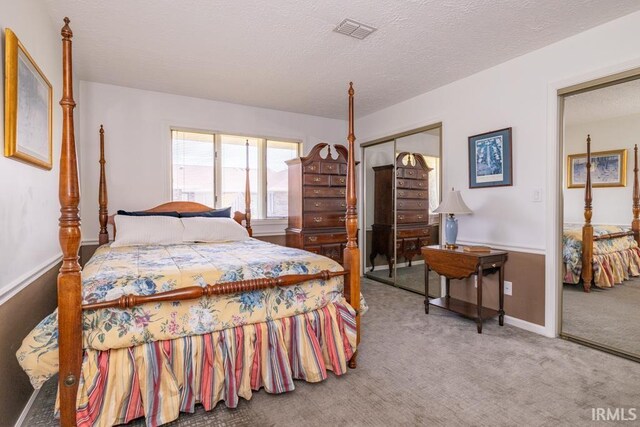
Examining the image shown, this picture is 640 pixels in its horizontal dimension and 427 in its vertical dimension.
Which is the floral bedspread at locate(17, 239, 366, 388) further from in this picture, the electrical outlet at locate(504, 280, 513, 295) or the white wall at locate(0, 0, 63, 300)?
the electrical outlet at locate(504, 280, 513, 295)

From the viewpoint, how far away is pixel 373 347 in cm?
258

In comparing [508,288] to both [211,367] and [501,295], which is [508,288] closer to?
[501,295]

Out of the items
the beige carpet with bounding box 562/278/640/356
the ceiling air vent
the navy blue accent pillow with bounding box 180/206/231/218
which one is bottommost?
the beige carpet with bounding box 562/278/640/356

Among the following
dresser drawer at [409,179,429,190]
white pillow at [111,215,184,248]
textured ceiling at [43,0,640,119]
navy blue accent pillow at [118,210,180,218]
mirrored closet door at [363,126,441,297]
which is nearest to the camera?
textured ceiling at [43,0,640,119]

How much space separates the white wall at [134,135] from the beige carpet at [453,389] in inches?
83.6

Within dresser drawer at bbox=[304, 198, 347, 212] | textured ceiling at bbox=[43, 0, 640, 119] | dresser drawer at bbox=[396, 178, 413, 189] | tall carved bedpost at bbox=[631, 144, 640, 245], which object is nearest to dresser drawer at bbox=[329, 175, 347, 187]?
dresser drawer at bbox=[304, 198, 347, 212]

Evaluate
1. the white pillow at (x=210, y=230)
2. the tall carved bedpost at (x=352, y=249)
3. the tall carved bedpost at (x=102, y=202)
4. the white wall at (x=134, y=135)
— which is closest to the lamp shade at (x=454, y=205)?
the tall carved bedpost at (x=352, y=249)

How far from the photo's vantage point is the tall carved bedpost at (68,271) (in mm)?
1438

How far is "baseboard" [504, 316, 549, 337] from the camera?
2.82 metres

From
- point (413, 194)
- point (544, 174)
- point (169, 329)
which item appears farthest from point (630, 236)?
point (169, 329)

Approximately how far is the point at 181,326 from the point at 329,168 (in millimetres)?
3061

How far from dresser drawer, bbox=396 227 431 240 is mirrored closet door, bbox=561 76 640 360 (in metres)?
1.47

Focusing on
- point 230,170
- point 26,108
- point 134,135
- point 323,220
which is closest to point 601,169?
point 323,220

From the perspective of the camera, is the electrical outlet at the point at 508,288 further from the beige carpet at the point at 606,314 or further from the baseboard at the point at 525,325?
the beige carpet at the point at 606,314
